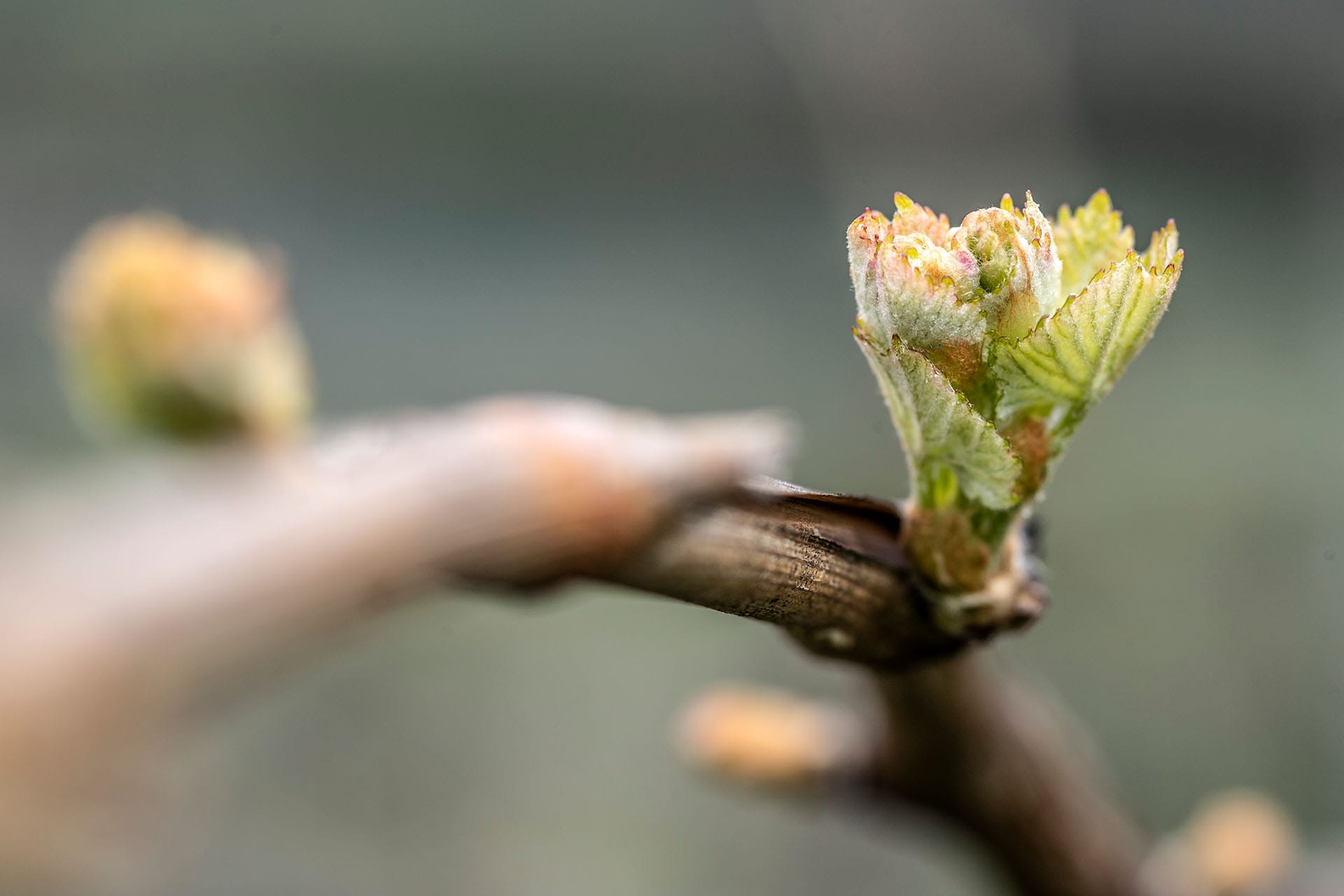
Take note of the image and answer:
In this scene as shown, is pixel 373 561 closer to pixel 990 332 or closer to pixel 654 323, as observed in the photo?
pixel 990 332

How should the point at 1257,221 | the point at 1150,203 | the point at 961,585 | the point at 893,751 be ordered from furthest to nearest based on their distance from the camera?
the point at 1257,221, the point at 1150,203, the point at 893,751, the point at 961,585

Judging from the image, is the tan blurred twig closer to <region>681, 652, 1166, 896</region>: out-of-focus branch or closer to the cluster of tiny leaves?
the cluster of tiny leaves

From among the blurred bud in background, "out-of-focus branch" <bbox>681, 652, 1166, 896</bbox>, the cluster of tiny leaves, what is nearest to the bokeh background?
"out-of-focus branch" <bbox>681, 652, 1166, 896</bbox>

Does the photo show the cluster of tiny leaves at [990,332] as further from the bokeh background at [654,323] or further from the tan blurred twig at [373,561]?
the bokeh background at [654,323]

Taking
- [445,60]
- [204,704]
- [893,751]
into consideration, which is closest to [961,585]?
[204,704]

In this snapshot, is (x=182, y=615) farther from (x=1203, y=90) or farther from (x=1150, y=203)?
(x=1203, y=90)

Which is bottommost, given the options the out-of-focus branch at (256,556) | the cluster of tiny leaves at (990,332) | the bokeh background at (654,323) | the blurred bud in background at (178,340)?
the out-of-focus branch at (256,556)

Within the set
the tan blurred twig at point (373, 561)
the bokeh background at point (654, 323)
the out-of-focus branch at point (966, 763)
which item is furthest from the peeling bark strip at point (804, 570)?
the bokeh background at point (654, 323)
